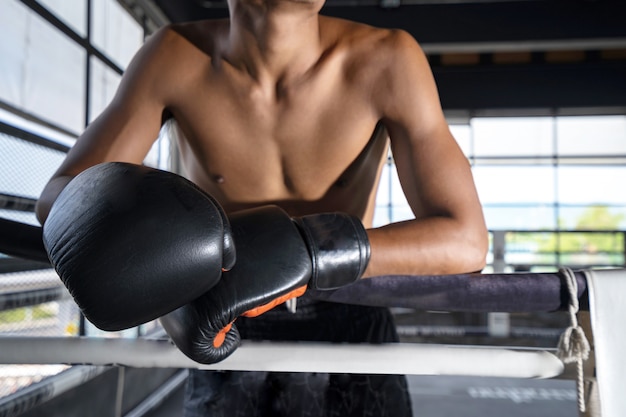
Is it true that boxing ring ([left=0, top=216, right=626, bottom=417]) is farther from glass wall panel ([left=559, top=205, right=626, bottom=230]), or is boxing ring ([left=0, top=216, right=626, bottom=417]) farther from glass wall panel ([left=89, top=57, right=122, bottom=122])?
glass wall panel ([left=559, top=205, right=626, bottom=230])

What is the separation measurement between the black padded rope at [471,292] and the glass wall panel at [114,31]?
2.69 metres

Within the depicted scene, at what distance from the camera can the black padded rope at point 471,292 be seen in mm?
510

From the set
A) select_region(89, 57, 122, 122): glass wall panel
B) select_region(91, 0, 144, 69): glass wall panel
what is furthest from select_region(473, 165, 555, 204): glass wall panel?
select_region(89, 57, 122, 122): glass wall panel

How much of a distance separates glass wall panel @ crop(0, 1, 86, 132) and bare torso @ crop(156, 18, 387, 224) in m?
1.37

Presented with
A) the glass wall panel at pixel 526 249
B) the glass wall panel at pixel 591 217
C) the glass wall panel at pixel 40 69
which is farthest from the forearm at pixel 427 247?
the glass wall panel at pixel 591 217

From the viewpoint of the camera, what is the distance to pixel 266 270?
0.43 metres

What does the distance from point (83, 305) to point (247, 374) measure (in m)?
0.43

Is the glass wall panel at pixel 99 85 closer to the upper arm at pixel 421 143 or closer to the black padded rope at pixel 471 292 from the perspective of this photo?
Answer: the upper arm at pixel 421 143

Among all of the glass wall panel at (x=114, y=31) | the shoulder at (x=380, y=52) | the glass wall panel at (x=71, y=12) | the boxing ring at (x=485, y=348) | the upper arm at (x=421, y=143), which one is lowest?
the boxing ring at (x=485, y=348)

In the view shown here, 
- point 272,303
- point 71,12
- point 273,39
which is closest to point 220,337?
point 272,303

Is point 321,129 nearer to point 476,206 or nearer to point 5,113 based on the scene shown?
point 476,206

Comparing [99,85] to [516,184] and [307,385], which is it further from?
[516,184]

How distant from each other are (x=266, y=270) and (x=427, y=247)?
209 millimetres

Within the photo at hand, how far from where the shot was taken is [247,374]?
0.75 meters
